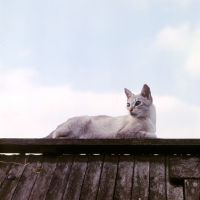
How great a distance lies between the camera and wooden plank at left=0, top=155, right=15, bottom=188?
388 cm

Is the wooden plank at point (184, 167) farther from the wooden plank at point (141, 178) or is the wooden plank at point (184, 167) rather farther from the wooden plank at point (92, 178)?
the wooden plank at point (92, 178)

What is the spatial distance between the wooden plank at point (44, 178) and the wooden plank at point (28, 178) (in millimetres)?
53

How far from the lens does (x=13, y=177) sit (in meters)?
3.84

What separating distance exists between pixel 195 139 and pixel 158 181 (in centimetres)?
62

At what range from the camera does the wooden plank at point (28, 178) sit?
3586mm

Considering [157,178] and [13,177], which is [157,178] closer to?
[157,178]

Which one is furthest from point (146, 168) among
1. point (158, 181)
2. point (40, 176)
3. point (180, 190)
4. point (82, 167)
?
point (40, 176)

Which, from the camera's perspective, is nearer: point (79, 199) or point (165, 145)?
point (79, 199)

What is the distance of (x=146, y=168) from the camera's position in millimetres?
3562

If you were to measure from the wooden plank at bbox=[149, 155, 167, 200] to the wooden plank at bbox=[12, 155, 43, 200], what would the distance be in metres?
1.35

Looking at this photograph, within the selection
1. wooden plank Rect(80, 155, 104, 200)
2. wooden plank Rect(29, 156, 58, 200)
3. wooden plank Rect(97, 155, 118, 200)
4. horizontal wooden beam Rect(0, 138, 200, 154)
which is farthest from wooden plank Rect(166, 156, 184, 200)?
wooden plank Rect(29, 156, 58, 200)

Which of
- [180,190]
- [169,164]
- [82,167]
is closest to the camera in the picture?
[180,190]

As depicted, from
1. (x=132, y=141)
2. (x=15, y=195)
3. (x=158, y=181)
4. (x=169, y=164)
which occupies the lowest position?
(x=15, y=195)

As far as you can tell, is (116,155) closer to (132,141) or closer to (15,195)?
(132,141)
